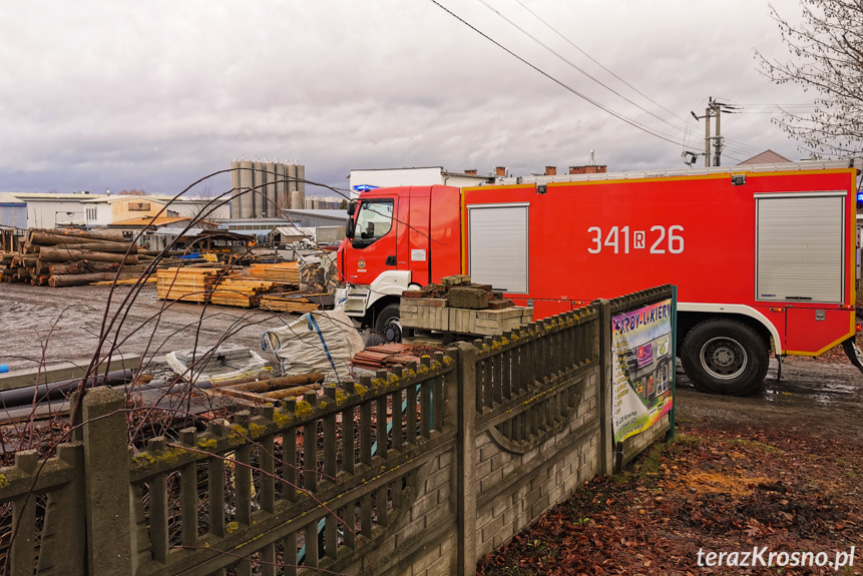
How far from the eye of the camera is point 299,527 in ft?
10.3

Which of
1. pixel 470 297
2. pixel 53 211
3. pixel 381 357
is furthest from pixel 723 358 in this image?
pixel 53 211

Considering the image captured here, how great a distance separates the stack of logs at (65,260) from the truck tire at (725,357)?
25.1 m

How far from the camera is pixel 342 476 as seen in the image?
345 centimetres

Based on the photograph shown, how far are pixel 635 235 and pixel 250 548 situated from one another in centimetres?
945

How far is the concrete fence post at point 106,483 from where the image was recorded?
2.27 m

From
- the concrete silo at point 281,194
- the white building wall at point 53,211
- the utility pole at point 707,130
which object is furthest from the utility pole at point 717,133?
the white building wall at point 53,211

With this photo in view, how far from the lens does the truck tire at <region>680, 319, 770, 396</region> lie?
10.3 m

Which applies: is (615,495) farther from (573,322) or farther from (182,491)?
(182,491)

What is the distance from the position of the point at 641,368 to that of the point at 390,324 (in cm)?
673

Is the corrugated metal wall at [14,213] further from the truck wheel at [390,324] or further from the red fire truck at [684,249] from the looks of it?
the red fire truck at [684,249]

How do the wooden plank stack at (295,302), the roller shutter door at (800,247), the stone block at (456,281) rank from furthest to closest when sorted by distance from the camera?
the wooden plank stack at (295,302) → the stone block at (456,281) → the roller shutter door at (800,247)

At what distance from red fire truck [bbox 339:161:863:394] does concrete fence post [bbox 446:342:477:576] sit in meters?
6.27

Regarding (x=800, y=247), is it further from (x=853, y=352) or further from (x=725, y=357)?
(x=725, y=357)

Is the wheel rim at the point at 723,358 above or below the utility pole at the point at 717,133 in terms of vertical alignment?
below
